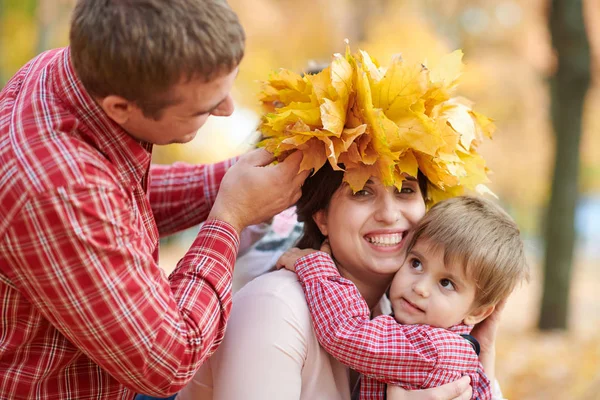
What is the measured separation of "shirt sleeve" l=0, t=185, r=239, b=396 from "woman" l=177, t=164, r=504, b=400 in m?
0.31

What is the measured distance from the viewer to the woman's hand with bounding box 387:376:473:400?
7.65 feet

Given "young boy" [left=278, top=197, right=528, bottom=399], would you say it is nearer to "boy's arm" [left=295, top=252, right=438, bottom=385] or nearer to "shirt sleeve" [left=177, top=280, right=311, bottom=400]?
"boy's arm" [left=295, top=252, right=438, bottom=385]

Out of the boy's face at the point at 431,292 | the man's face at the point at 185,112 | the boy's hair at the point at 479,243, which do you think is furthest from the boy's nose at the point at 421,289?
the man's face at the point at 185,112

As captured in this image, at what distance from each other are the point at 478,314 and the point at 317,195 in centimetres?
81

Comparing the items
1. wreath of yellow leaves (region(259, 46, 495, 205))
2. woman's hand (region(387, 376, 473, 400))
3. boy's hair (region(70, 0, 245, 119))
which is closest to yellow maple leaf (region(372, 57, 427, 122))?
wreath of yellow leaves (region(259, 46, 495, 205))

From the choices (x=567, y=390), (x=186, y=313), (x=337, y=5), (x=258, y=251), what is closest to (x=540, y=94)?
(x=337, y=5)

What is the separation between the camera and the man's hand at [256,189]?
91.6 inches

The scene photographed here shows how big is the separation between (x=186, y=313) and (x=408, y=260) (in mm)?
993

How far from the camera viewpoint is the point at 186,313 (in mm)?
2016

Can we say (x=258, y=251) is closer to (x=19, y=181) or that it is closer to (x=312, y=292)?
(x=312, y=292)

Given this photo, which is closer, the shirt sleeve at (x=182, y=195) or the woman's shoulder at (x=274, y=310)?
the woman's shoulder at (x=274, y=310)

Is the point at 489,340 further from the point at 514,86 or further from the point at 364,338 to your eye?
the point at 514,86

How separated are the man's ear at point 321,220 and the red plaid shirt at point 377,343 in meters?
0.26

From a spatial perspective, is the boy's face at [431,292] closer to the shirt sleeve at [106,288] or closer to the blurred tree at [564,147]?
the shirt sleeve at [106,288]
